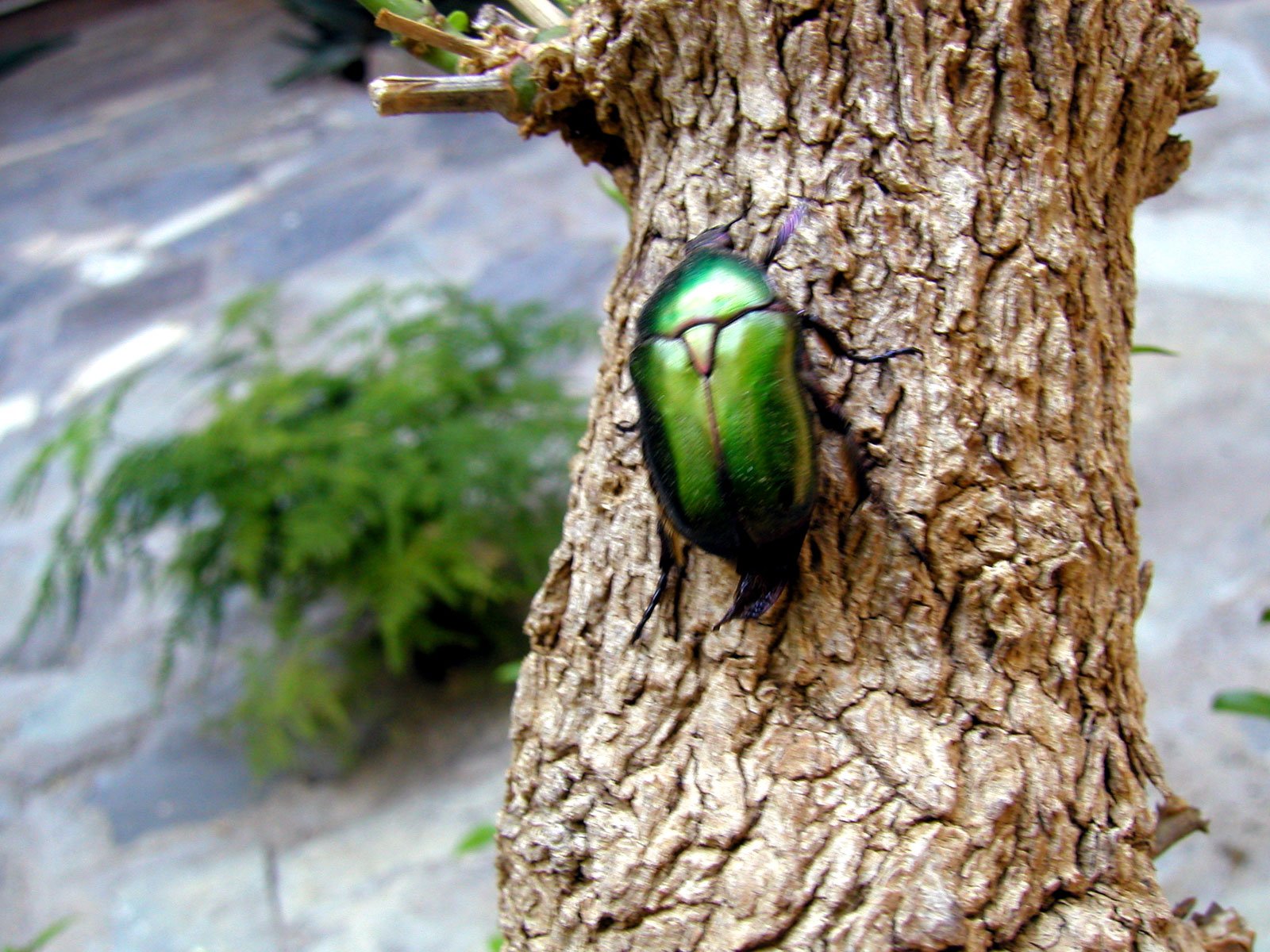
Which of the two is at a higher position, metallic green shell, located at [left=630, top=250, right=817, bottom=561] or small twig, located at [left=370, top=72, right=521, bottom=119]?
small twig, located at [left=370, top=72, right=521, bottom=119]

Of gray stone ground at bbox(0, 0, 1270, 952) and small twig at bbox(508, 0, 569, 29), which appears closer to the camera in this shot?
small twig at bbox(508, 0, 569, 29)

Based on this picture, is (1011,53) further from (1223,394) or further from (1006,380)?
(1223,394)

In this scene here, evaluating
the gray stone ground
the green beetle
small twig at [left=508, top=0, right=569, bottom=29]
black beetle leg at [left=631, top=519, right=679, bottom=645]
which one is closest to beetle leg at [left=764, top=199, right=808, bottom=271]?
the green beetle

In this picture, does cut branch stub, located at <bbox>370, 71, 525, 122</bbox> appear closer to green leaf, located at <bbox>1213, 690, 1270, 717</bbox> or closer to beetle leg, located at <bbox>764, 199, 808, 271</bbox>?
beetle leg, located at <bbox>764, 199, 808, 271</bbox>

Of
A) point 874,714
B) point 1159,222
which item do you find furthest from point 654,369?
point 1159,222

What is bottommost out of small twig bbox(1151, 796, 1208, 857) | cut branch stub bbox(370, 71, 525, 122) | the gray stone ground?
the gray stone ground

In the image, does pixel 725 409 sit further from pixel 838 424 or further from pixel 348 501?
pixel 348 501

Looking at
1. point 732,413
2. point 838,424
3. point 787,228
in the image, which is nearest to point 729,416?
point 732,413
